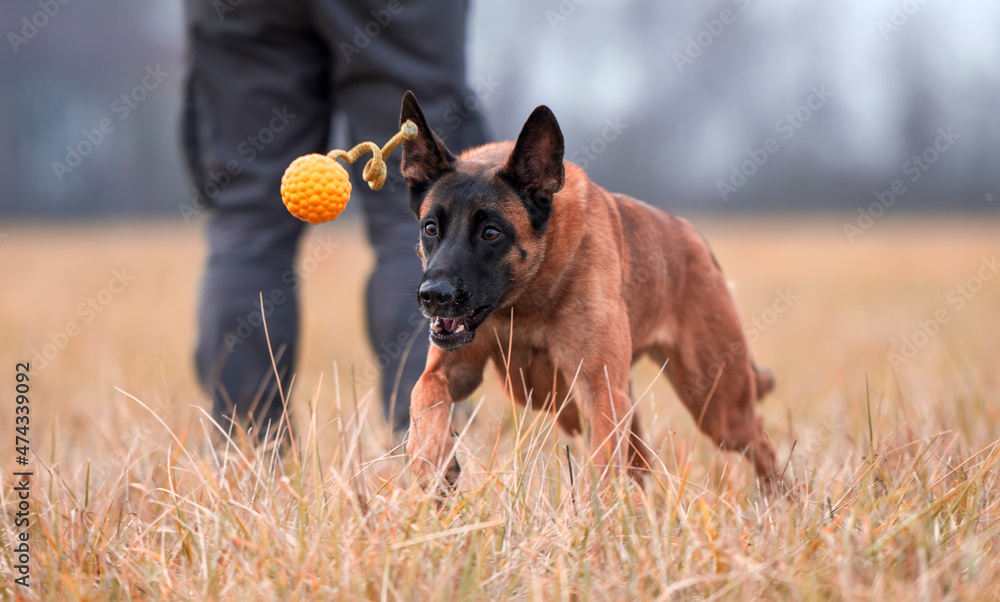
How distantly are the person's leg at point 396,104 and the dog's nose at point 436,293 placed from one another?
23.3 inches

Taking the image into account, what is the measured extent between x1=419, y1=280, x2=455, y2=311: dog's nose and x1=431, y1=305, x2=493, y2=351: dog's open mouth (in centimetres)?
8

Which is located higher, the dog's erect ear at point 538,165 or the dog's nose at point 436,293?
the dog's erect ear at point 538,165

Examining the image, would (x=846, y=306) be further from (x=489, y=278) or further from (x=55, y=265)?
(x=55, y=265)

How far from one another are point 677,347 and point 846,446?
0.81 m

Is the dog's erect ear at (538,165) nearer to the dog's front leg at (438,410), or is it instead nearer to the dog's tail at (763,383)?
the dog's front leg at (438,410)

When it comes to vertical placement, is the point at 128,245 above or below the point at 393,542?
below

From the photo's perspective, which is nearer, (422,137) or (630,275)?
(422,137)

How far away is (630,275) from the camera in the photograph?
2.89 metres

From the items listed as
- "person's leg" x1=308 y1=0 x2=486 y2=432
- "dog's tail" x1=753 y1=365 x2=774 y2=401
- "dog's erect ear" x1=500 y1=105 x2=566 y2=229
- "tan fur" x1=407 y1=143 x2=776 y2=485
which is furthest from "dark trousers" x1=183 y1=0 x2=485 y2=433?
"dog's tail" x1=753 y1=365 x2=774 y2=401

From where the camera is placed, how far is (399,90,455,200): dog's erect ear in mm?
2629

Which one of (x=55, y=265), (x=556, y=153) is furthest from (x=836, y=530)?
(x=55, y=265)

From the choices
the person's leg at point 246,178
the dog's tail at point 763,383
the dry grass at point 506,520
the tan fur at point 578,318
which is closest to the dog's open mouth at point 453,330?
the tan fur at point 578,318

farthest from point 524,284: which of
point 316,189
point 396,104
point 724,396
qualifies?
point 724,396

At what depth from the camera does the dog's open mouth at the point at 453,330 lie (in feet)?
7.91
